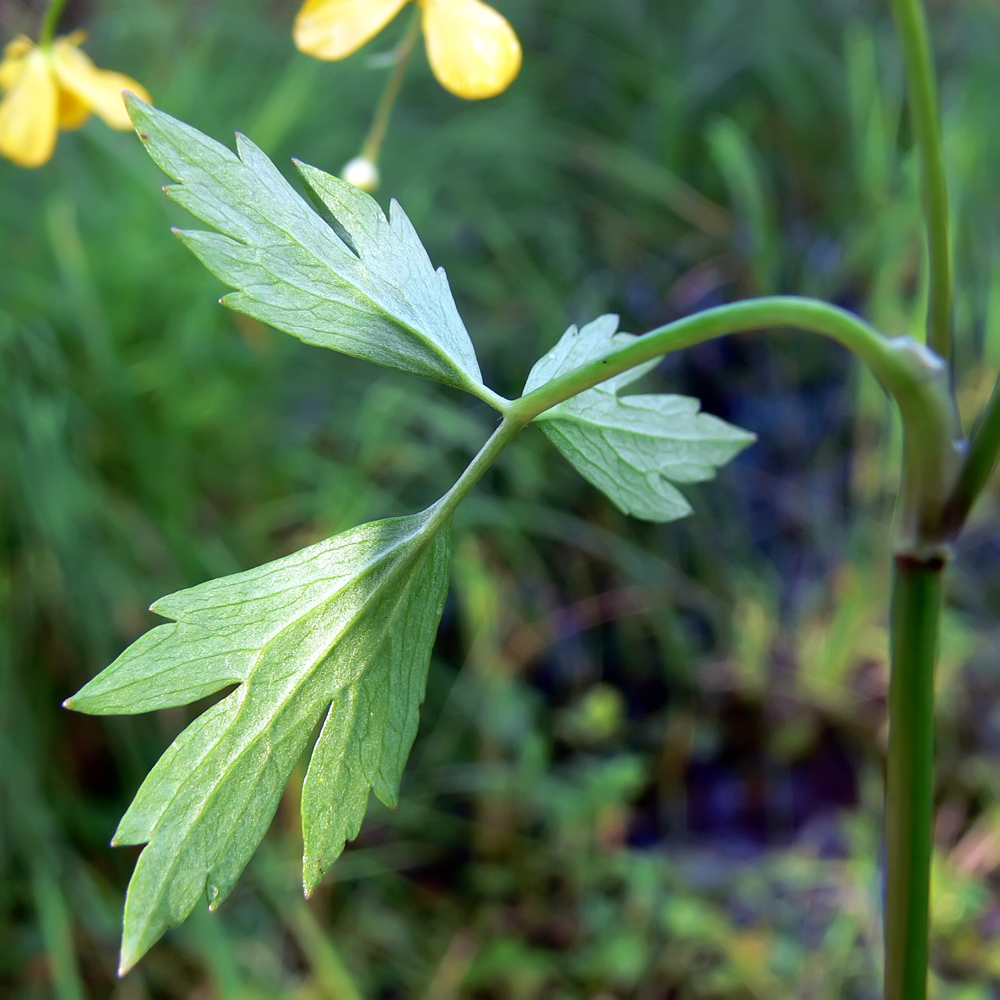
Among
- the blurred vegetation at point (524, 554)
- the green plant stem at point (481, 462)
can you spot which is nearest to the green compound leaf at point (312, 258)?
the green plant stem at point (481, 462)

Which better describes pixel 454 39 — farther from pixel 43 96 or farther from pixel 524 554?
pixel 524 554

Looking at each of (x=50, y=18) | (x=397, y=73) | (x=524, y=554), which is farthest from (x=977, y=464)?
(x=524, y=554)

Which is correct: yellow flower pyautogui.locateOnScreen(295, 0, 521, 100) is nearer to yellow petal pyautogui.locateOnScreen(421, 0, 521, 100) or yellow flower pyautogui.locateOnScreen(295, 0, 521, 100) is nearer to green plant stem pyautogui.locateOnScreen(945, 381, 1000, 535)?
yellow petal pyautogui.locateOnScreen(421, 0, 521, 100)

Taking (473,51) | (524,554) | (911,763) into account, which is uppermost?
(473,51)

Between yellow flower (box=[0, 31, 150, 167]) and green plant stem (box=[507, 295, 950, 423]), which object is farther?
yellow flower (box=[0, 31, 150, 167])

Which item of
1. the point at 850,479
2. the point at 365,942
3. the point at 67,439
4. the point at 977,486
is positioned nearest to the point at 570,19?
the point at 850,479

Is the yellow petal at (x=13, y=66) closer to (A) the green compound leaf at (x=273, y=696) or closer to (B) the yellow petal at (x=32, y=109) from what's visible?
(B) the yellow petal at (x=32, y=109)

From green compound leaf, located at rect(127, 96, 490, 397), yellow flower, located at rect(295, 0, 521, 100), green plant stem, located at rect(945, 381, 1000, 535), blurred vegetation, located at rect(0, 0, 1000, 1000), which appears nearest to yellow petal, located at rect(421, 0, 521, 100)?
yellow flower, located at rect(295, 0, 521, 100)

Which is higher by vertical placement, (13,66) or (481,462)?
(13,66)
